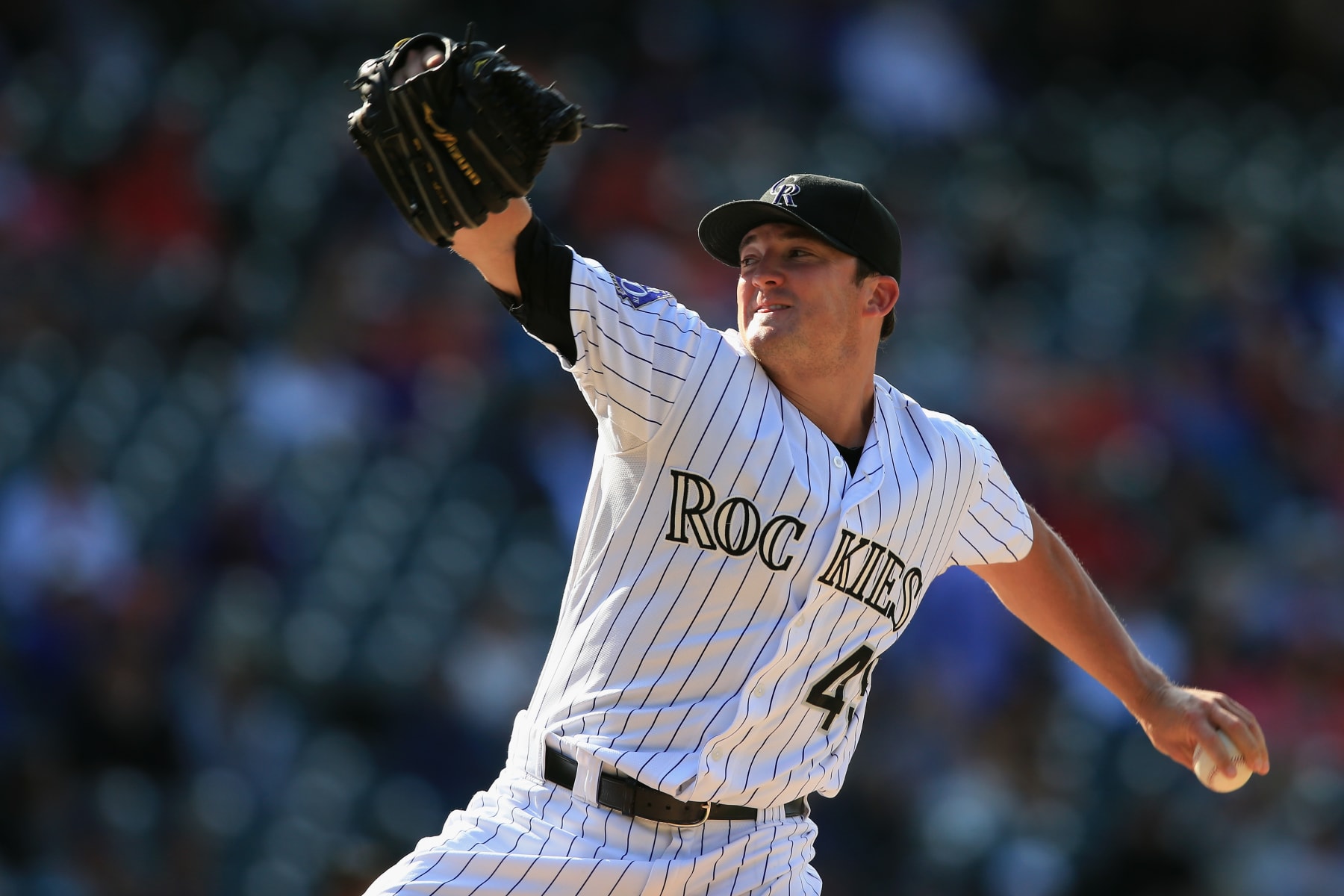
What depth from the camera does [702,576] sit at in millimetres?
3080

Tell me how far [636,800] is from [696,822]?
5.3 inches

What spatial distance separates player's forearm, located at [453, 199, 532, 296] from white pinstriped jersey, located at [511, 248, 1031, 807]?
0.45 ft

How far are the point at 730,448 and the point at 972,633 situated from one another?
4.38 m

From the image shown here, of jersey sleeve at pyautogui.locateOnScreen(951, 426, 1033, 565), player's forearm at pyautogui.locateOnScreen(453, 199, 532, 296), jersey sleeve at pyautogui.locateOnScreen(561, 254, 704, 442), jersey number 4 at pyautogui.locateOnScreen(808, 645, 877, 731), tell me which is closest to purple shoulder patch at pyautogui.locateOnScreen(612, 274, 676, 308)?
jersey sleeve at pyautogui.locateOnScreen(561, 254, 704, 442)

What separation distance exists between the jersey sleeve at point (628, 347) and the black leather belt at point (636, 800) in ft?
2.04

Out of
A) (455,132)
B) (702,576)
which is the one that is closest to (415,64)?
(455,132)

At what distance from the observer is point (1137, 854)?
6453 millimetres

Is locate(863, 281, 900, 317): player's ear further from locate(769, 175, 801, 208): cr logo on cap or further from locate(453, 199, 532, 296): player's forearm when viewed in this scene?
locate(453, 199, 532, 296): player's forearm

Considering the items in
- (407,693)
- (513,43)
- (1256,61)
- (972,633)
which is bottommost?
(407,693)

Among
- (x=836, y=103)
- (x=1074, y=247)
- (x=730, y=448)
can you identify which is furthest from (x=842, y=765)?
(x=836, y=103)

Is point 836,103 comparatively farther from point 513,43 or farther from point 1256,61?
point 1256,61

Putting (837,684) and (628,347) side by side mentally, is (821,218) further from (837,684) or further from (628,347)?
(837,684)

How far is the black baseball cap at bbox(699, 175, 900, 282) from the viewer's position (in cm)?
333

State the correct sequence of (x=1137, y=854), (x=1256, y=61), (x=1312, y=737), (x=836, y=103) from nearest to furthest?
(x=1137, y=854)
(x=1312, y=737)
(x=836, y=103)
(x=1256, y=61)
